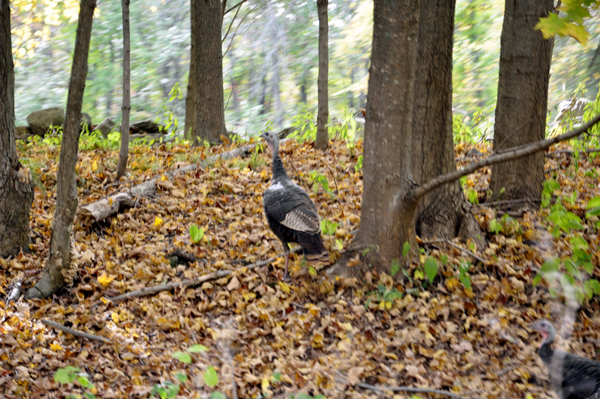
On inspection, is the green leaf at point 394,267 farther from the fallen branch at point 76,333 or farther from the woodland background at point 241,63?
the woodland background at point 241,63

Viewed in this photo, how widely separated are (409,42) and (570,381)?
124 inches

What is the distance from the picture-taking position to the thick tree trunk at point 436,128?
5.31 meters

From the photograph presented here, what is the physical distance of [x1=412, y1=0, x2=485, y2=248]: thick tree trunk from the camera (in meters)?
5.31

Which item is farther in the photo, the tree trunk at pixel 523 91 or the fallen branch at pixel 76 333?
the tree trunk at pixel 523 91

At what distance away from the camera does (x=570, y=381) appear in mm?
3145

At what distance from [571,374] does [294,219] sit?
8.88 ft

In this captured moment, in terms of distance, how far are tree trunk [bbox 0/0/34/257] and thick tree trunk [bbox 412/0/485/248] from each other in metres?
4.83

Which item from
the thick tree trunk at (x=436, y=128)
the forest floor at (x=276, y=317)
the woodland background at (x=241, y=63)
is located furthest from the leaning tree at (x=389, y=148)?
the woodland background at (x=241, y=63)

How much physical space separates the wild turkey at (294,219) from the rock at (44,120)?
10430 millimetres

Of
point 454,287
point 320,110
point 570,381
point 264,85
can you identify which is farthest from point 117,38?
point 570,381

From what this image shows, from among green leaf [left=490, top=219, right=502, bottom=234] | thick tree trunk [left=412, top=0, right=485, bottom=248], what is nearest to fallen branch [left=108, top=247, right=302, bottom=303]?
thick tree trunk [left=412, top=0, right=485, bottom=248]

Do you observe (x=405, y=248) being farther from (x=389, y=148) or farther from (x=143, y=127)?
(x=143, y=127)

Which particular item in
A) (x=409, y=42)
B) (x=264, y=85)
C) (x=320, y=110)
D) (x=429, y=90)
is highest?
(x=409, y=42)

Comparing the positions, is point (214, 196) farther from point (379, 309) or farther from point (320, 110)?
point (379, 309)
